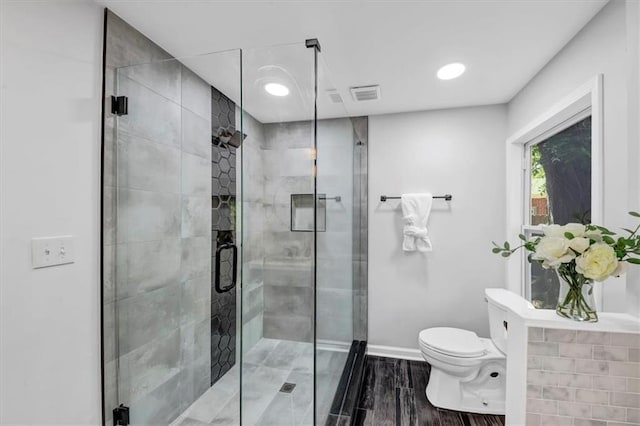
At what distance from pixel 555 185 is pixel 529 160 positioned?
421mm

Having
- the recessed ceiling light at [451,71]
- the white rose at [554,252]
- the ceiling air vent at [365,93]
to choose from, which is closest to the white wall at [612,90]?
the white rose at [554,252]

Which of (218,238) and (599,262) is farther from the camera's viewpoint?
(218,238)

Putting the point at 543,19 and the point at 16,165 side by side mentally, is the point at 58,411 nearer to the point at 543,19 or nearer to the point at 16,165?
the point at 16,165

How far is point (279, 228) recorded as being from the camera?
140 centimetres

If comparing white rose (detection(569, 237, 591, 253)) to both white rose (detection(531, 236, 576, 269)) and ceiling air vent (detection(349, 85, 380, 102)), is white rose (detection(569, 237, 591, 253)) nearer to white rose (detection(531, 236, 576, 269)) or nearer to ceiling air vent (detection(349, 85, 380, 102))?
white rose (detection(531, 236, 576, 269))

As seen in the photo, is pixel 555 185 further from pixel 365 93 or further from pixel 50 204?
pixel 50 204

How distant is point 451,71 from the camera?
77.7 inches

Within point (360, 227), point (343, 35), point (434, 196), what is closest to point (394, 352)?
point (360, 227)

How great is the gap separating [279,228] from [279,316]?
16.4 inches

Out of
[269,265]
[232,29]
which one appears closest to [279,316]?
[269,265]

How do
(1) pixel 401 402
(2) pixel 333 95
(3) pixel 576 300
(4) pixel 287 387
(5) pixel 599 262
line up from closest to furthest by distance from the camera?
(5) pixel 599 262 → (3) pixel 576 300 → (4) pixel 287 387 → (2) pixel 333 95 → (1) pixel 401 402

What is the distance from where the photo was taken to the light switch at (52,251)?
112 cm

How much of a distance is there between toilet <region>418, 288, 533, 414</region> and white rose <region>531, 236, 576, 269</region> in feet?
3.03

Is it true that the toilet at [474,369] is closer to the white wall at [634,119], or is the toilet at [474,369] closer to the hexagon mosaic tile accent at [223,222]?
the white wall at [634,119]
